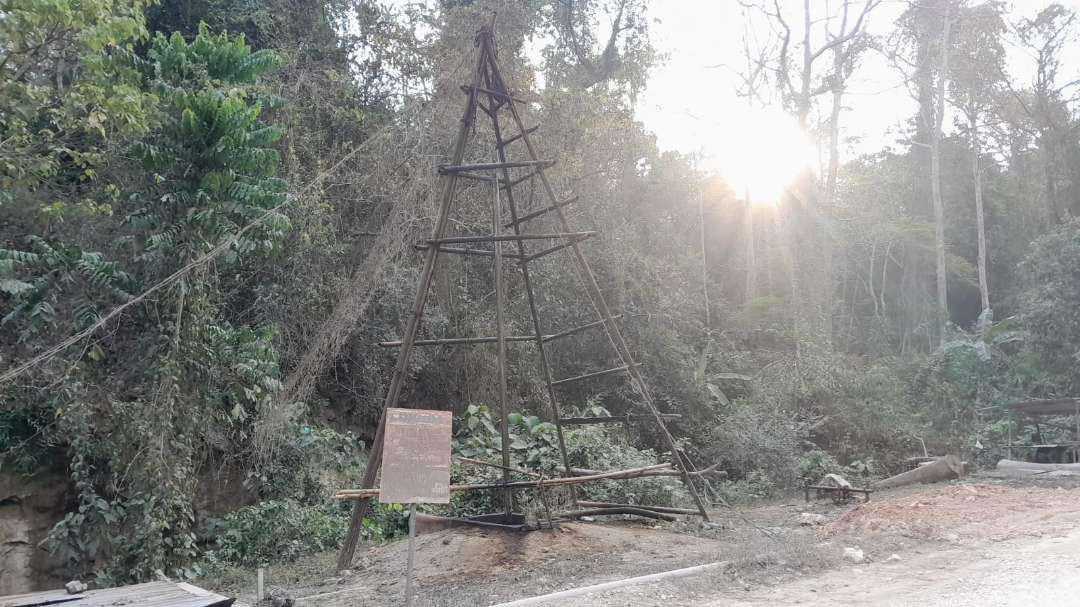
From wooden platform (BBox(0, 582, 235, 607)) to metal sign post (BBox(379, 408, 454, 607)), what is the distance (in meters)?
1.39

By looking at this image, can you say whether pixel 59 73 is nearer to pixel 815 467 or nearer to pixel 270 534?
pixel 270 534

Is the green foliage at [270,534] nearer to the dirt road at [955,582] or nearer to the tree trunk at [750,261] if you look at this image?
the dirt road at [955,582]

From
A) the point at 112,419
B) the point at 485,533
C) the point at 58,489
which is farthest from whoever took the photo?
the point at 58,489

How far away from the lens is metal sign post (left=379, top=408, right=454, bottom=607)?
5816mm

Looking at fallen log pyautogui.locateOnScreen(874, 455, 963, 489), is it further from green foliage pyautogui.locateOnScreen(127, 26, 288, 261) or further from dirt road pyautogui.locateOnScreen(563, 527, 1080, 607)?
green foliage pyautogui.locateOnScreen(127, 26, 288, 261)

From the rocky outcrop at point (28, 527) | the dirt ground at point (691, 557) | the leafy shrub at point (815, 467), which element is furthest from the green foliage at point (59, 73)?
the leafy shrub at point (815, 467)

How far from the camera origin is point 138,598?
6.04 m

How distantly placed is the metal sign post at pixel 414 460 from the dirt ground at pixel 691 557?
1260 mm

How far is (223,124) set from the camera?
9602 mm

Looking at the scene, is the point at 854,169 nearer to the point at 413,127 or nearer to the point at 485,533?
the point at 413,127

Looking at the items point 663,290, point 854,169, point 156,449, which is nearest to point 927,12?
point 854,169

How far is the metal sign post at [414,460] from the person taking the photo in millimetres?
5816

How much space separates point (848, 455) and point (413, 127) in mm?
12891

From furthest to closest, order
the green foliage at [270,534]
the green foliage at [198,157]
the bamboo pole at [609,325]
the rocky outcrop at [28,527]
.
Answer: the green foliage at [270,534]
the rocky outcrop at [28,527]
the green foliage at [198,157]
the bamboo pole at [609,325]
